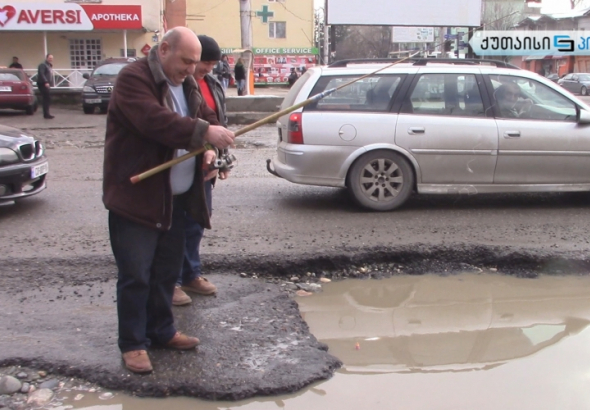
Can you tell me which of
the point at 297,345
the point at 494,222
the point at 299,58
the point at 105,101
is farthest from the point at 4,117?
the point at 299,58

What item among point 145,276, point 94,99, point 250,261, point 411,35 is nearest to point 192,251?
point 250,261

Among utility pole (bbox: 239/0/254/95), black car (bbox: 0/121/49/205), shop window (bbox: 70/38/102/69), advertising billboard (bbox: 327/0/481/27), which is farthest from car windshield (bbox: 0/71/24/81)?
shop window (bbox: 70/38/102/69)

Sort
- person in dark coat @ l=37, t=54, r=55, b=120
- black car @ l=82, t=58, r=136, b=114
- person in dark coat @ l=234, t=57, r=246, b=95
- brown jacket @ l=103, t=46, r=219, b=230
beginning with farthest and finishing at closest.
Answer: person in dark coat @ l=234, t=57, r=246, b=95, black car @ l=82, t=58, r=136, b=114, person in dark coat @ l=37, t=54, r=55, b=120, brown jacket @ l=103, t=46, r=219, b=230

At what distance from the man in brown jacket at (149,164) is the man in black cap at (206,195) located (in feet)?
1.72

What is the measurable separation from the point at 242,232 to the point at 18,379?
2937 mm

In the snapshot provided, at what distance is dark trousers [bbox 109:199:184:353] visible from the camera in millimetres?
3219

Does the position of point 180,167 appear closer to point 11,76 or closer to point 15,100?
point 15,100

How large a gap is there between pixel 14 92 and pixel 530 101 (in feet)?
52.5

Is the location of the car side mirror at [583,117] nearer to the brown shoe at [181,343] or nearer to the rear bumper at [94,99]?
the brown shoe at [181,343]

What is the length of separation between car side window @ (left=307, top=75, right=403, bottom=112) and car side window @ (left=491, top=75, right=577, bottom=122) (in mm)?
1118

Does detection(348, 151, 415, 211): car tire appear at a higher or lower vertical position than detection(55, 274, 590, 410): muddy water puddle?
higher

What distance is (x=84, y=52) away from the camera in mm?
32812

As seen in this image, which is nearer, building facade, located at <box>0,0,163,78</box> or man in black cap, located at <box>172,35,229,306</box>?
man in black cap, located at <box>172,35,229,306</box>

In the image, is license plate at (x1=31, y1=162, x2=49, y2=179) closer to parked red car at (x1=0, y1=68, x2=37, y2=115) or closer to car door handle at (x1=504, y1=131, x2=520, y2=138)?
car door handle at (x1=504, y1=131, x2=520, y2=138)
